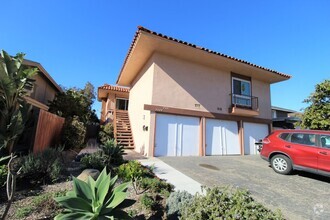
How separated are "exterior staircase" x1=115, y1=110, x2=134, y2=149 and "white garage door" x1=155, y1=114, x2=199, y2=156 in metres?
3.65

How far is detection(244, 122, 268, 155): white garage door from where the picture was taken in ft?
43.1

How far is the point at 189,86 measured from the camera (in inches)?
451

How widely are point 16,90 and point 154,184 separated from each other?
18.7ft

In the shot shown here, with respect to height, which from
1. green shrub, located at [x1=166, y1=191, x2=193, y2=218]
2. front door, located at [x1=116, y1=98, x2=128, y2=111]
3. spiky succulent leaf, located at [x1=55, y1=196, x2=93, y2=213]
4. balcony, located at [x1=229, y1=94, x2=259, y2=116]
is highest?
front door, located at [x1=116, y1=98, x2=128, y2=111]

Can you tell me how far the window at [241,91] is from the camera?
1309 centimetres

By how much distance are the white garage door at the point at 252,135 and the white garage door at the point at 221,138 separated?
882 millimetres

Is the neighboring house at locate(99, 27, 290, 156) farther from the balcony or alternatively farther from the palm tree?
the palm tree

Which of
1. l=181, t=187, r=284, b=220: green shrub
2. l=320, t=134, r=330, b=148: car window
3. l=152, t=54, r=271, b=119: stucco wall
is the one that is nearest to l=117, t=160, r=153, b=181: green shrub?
l=181, t=187, r=284, b=220: green shrub

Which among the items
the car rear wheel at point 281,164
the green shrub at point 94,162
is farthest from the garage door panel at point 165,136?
the car rear wheel at point 281,164

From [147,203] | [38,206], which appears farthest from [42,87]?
[147,203]

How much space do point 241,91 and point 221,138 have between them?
4250mm

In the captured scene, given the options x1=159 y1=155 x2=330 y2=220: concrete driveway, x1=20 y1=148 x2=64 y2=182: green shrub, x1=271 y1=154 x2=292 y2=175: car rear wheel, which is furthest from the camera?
x1=271 y1=154 x2=292 y2=175: car rear wheel

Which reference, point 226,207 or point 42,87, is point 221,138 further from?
point 42,87

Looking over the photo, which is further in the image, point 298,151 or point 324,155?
point 298,151
